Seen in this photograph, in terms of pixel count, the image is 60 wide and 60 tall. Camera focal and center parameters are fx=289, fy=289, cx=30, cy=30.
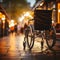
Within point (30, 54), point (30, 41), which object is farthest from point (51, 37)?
point (30, 54)

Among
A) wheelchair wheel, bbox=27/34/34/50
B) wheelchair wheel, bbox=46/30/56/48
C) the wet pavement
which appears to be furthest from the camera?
wheelchair wheel, bbox=27/34/34/50

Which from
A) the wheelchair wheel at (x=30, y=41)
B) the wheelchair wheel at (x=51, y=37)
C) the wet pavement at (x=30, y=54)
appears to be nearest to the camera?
the wet pavement at (x=30, y=54)

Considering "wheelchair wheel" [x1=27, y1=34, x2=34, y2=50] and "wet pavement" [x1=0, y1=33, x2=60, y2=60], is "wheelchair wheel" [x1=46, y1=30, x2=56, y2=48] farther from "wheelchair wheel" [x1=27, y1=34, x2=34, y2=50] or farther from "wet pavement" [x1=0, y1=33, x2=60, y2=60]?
"wheelchair wheel" [x1=27, y1=34, x2=34, y2=50]

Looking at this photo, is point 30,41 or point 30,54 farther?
point 30,41

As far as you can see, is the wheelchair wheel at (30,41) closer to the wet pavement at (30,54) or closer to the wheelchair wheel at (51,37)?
the wet pavement at (30,54)

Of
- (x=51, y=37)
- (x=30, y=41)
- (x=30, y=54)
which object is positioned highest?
(x=51, y=37)

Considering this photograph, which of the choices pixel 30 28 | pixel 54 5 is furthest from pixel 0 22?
pixel 30 28

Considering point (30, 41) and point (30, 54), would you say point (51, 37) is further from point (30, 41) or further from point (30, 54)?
point (30, 54)

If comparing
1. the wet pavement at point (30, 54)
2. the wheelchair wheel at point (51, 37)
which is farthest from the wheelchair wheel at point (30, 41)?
the wheelchair wheel at point (51, 37)

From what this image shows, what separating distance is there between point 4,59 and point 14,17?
10099cm

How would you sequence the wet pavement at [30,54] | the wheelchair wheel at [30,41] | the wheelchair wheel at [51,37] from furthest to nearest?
the wheelchair wheel at [30,41]
the wheelchair wheel at [51,37]
the wet pavement at [30,54]

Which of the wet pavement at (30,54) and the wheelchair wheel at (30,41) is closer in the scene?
the wet pavement at (30,54)

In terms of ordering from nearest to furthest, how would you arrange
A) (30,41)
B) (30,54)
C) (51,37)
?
(30,54) < (51,37) < (30,41)

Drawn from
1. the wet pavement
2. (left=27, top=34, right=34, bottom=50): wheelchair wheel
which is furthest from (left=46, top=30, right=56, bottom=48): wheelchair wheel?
(left=27, top=34, right=34, bottom=50): wheelchair wheel
